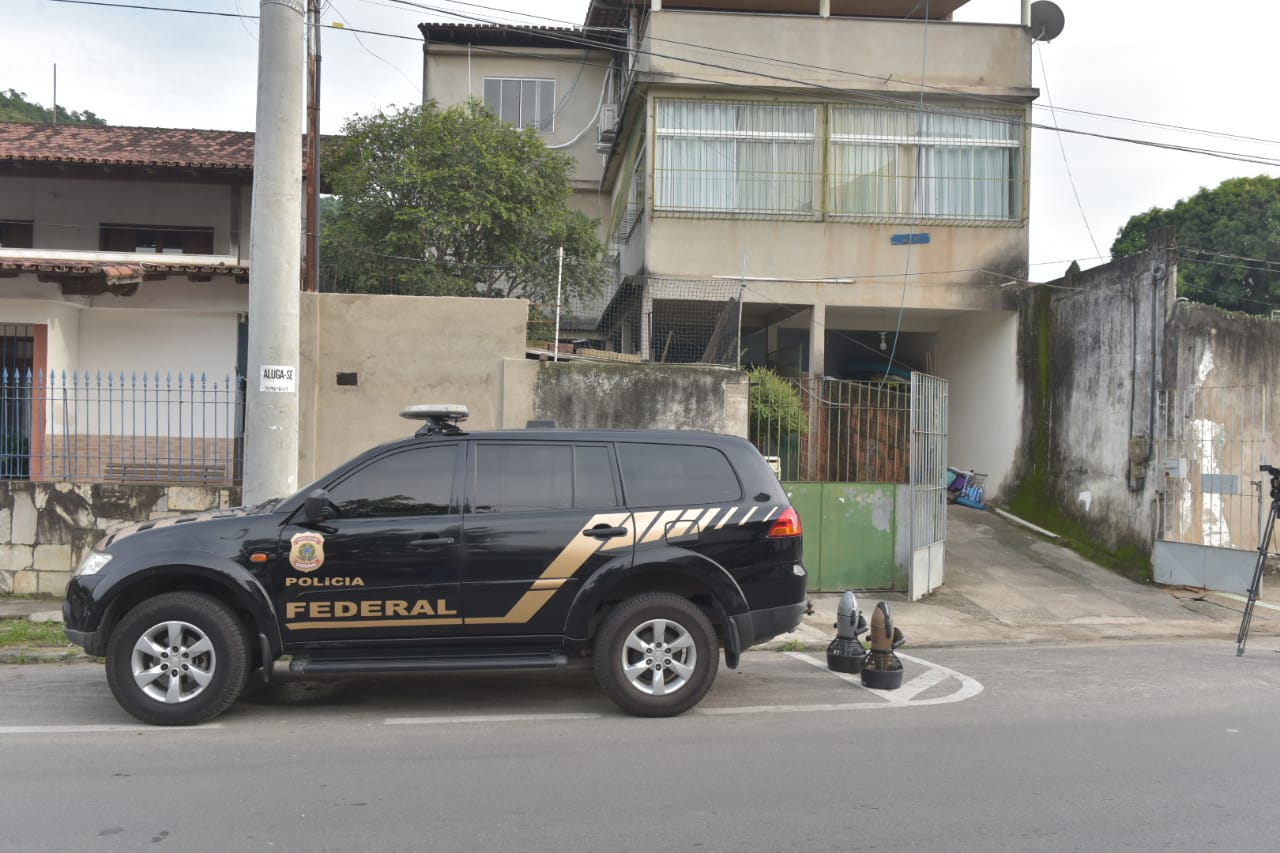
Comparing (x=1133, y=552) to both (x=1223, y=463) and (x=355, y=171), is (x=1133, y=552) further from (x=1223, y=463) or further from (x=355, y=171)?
(x=355, y=171)

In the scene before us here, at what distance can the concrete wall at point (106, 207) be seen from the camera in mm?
17734

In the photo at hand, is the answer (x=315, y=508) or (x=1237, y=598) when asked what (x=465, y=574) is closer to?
(x=315, y=508)

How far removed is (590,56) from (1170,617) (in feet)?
67.8

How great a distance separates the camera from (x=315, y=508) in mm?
6109

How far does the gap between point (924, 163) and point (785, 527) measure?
1156 centimetres

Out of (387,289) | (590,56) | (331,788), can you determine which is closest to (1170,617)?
(331,788)

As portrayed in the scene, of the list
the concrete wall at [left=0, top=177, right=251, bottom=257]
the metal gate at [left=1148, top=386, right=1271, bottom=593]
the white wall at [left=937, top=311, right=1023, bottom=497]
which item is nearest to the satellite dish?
the white wall at [left=937, top=311, right=1023, bottom=497]

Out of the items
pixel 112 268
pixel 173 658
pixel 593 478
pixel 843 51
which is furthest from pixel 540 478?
pixel 843 51

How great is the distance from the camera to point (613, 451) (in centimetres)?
667

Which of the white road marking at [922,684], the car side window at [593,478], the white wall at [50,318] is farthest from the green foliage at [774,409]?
the white wall at [50,318]

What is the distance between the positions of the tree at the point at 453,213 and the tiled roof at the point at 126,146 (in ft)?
6.48

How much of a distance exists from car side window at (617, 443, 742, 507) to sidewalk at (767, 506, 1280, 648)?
3072 millimetres

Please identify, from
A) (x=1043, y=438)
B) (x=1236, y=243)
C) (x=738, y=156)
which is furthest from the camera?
(x=1236, y=243)

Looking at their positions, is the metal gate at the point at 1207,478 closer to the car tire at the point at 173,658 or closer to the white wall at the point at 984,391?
the white wall at the point at 984,391
